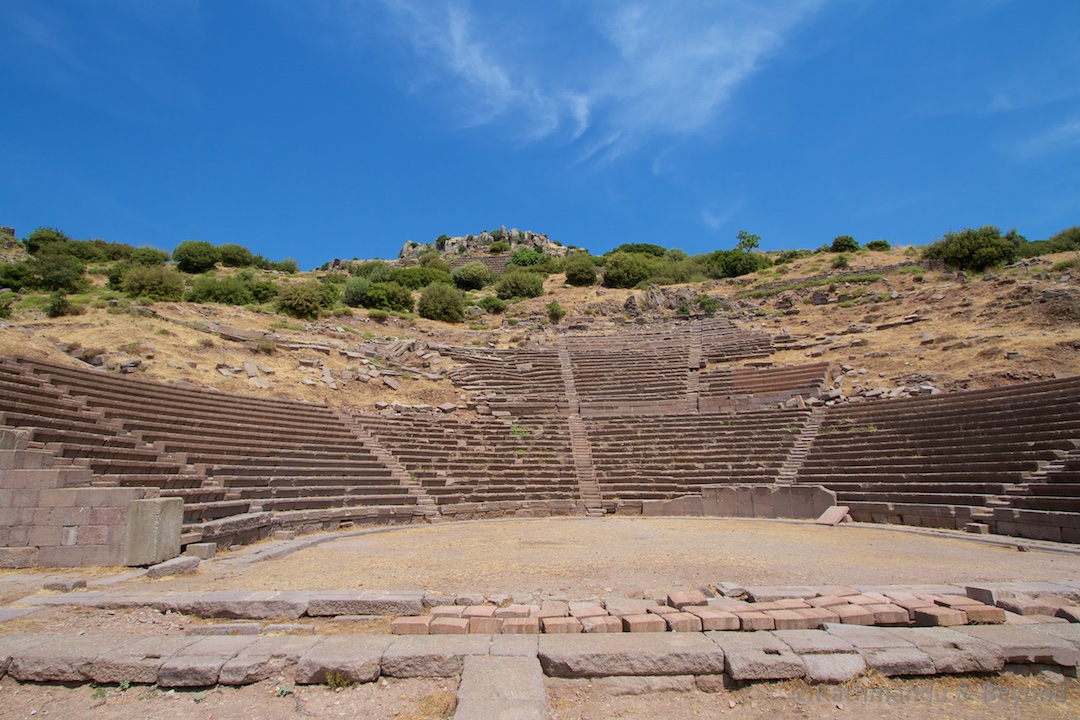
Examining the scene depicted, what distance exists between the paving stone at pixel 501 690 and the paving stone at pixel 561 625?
64cm

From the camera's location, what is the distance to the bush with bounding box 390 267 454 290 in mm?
48594

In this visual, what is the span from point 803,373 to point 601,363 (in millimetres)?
9602

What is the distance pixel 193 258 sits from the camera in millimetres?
45719

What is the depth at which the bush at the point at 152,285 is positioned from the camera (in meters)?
28.9

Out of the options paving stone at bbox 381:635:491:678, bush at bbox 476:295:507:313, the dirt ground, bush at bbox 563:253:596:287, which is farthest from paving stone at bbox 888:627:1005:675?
bush at bbox 563:253:596:287

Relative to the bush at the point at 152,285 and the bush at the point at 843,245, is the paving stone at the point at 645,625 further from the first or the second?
the bush at the point at 843,245

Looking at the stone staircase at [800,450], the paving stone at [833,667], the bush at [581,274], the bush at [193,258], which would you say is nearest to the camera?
the paving stone at [833,667]

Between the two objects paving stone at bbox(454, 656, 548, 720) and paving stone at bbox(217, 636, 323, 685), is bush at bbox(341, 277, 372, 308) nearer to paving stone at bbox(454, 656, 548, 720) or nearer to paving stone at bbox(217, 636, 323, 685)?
paving stone at bbox(217, 636, 323, 685)

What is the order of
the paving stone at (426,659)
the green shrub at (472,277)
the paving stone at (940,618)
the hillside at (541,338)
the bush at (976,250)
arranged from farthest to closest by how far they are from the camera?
the green shrub at (472,277) < the bush at (976,250) < the hillside at (541,338) < the paving stone at (940,618) < the paving stone at (426,659)

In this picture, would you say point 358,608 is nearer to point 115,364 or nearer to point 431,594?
point 431,594

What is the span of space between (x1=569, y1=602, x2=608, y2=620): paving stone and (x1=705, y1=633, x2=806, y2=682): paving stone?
45.9 inches

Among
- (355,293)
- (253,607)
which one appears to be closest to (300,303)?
(355,293)

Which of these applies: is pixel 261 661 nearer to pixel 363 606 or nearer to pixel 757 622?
pixel 363 606

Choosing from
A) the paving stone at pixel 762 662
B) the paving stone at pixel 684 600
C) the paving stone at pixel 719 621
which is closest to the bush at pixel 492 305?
the paving stone at pixel 684 600
